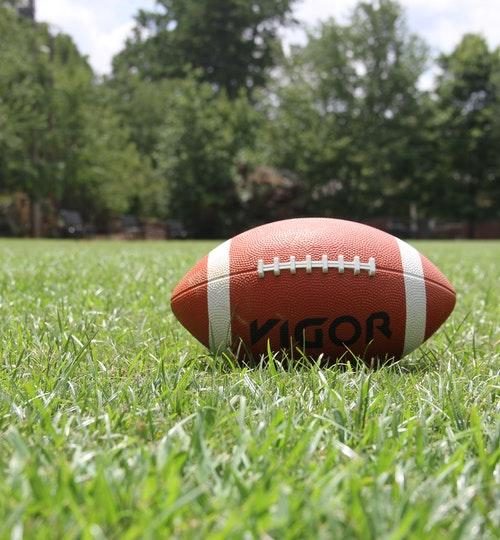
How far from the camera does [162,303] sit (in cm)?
459

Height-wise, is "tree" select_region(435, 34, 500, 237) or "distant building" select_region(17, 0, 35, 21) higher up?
"distant building" select_region(17, 0, 35, 21)

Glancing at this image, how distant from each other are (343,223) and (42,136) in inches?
1180

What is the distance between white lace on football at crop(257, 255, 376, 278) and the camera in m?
2.68

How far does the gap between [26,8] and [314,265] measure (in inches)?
1596

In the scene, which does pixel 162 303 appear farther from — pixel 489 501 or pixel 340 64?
pixel 340 64

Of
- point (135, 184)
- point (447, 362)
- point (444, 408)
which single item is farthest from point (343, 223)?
point (135, 184)

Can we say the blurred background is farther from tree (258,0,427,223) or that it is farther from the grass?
the grass

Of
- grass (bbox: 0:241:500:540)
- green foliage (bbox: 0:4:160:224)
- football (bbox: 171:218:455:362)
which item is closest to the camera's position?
grass (bbox: 0:241:500:540)

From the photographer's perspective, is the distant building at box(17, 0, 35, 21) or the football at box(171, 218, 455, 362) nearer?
the football at box(171, 218, 455, 362)

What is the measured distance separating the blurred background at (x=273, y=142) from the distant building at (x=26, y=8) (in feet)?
0.19

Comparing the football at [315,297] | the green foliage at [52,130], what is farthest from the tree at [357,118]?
the football at [315,297]

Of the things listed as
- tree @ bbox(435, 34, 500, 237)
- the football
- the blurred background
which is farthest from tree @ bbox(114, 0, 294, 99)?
A: the football

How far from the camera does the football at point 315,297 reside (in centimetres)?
267

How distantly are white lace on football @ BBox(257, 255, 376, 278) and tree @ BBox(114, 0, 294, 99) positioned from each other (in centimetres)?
4371
